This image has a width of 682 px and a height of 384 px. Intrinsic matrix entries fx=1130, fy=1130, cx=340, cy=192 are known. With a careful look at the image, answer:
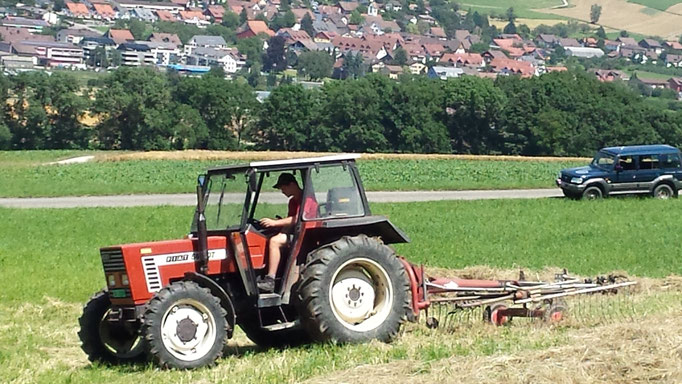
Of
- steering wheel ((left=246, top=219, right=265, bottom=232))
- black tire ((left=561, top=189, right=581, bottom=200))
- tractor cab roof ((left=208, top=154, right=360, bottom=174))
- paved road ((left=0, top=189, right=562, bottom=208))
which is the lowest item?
paved road ((left=0, top=189, right=562, bottom=208))

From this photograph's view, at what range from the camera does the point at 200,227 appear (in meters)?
11.0

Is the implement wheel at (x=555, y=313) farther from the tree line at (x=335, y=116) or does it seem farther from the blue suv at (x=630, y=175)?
the tree line at (x=335, y=116)

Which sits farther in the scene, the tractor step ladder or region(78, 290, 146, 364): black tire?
region(78, 290, 146, 364): black tire

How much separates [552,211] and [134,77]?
175 ft

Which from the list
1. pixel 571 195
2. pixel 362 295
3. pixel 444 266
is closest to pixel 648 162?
pixel 571 195

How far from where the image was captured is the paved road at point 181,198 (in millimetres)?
37131

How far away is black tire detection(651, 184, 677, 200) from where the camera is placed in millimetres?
36000

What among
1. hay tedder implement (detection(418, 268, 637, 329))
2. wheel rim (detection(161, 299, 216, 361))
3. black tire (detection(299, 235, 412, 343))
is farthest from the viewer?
hay tedder implement (detection(418, 268, 637, 329))

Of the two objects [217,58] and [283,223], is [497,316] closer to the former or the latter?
[283,223]

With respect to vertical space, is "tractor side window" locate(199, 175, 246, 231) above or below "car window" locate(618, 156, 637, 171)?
above

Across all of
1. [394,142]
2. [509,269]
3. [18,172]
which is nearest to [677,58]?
[394,142]

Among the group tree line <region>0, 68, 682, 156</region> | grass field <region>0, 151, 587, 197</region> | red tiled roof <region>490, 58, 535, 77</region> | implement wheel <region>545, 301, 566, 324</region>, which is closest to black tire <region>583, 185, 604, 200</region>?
grass field <region>0, 151, 587, 197</region>

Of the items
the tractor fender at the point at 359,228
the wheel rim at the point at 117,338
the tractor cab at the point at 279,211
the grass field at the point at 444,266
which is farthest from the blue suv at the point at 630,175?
the wheel rim at the point at 117,338

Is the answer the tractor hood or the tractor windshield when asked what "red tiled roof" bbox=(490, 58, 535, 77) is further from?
the tractor hood
